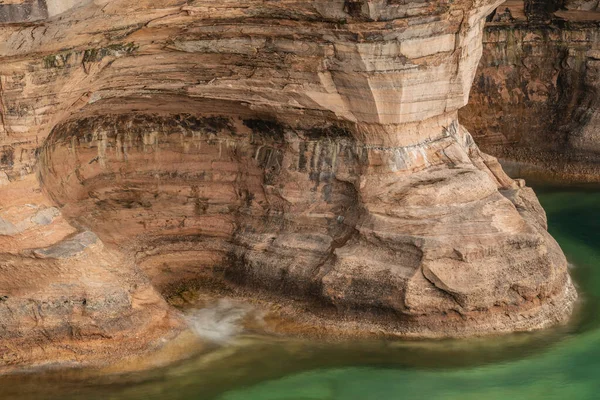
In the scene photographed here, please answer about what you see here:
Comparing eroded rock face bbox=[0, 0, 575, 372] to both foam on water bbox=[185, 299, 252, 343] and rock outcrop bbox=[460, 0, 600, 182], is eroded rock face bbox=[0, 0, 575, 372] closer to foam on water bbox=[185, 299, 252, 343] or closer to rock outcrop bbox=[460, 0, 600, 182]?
foam on water bbox=[185, 299, 252, 343]

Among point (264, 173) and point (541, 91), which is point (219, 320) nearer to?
point (264, 173)

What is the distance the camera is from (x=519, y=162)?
1748 centimetres

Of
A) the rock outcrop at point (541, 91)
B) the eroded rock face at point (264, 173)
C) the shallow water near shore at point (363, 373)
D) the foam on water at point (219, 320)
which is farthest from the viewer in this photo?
the rock outcrop at point (541, 91)

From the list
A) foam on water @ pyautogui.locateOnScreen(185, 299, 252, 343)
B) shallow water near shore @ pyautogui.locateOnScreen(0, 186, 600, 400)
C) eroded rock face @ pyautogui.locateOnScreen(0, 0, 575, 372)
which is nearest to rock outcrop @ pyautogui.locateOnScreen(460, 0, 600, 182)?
eroded rock face @ pyautogui.locateOnScreen(0, 0, 575, 372)

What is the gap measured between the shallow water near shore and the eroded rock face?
29 cm

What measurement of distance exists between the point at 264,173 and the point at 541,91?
6.58 metres

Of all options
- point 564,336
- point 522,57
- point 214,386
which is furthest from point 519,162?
point 214,386

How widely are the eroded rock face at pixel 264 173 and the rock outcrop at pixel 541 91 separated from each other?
408cm

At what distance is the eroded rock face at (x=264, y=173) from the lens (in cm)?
1096

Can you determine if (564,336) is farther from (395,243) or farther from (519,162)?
(519,162)

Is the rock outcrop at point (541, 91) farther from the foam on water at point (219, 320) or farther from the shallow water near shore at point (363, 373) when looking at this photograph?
the foam on water at point (219, 320)

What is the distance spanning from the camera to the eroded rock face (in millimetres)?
10961

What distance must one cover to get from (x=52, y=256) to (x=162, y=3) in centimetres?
278

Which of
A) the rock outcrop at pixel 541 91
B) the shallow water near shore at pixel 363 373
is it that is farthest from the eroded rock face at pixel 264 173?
the rock outcrop at pixel 541 91
